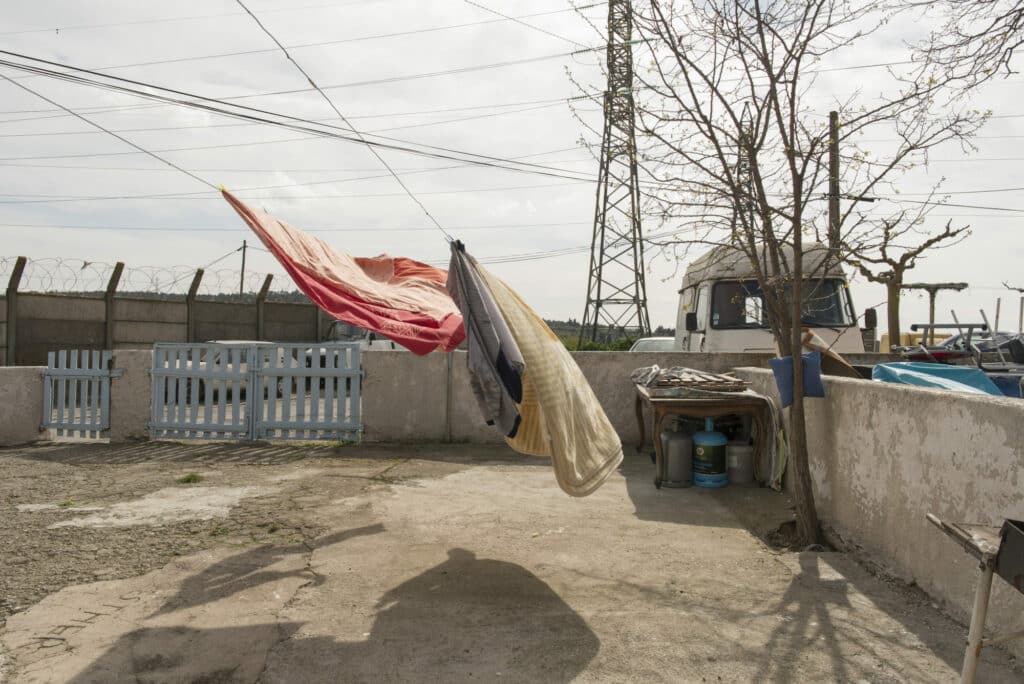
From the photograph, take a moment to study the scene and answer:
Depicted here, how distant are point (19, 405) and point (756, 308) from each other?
999 cm

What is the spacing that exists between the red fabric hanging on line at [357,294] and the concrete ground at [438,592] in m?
1.46

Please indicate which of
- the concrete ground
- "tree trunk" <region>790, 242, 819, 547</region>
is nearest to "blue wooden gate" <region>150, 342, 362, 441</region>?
the concrete ground

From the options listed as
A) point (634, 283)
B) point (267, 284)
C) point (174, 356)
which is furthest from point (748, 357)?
point (634, 283)

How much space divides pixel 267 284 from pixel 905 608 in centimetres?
1717

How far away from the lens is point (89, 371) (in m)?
9.77

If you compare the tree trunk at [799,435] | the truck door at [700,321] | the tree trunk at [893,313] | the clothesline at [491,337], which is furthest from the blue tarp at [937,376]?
the tree trunk at [893,313]

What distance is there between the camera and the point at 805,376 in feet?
17.9

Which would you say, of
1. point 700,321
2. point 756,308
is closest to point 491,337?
point 756,308

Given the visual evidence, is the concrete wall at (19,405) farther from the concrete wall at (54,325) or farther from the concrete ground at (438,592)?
the concrete wall at (54,325)

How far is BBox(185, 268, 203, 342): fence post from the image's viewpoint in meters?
17.1

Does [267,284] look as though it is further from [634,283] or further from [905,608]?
[905,608]

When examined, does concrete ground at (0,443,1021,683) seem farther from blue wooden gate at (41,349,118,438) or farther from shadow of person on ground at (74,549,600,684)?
blue wooden gate at (41,349,118,438)

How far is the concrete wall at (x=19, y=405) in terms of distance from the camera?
389 inches

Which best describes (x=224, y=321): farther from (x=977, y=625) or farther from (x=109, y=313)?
(x=977, y=625)
